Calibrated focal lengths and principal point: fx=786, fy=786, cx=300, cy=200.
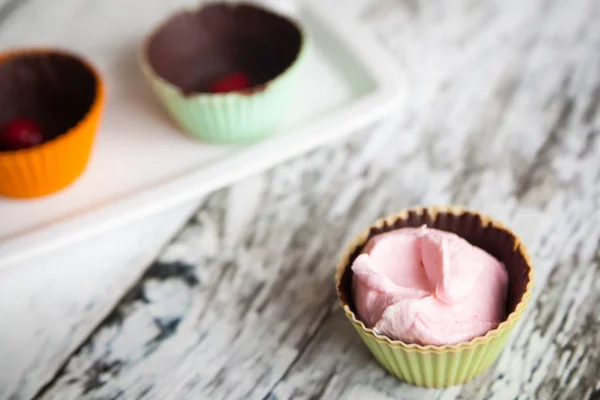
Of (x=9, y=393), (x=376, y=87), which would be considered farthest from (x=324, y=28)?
(x=9, y=393)

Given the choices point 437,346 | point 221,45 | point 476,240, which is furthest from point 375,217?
point 221,45

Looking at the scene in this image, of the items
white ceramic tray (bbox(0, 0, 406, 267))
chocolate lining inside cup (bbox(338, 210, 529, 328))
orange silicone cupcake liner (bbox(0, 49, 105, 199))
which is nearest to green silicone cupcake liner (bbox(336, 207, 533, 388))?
chocolate lining inside cup (bbox(338, 210, 529, 328))

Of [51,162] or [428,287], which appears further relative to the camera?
[51,162]

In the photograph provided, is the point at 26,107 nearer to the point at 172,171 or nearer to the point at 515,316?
the point at 172,171

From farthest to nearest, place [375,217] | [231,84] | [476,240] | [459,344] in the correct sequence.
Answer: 1. [231,84]
2. [375,217]
3. [476,240]
4. [459,344]

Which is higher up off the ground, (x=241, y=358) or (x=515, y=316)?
(x=515, y=316)

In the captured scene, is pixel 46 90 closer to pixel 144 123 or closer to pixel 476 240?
pixel 144 123
